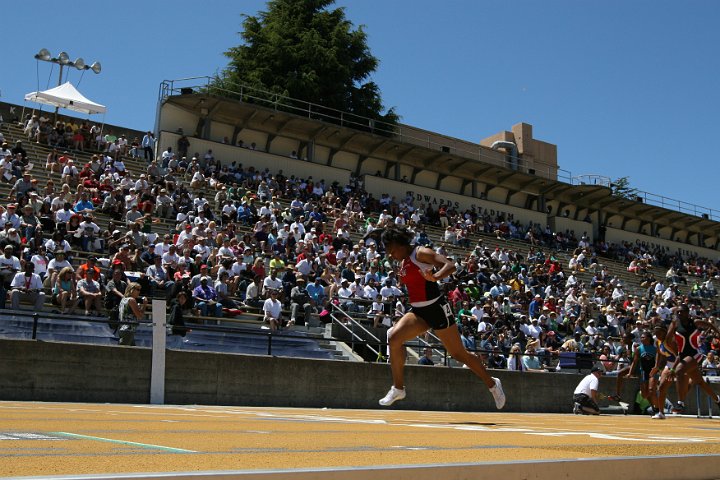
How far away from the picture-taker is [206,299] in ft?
61.7

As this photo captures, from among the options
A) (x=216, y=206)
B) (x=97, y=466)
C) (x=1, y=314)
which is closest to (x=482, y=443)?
(x=97, y=466)

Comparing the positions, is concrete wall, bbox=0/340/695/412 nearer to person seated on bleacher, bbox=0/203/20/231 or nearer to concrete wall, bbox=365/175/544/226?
person seated on bleacher, bbox=0/203/20/231

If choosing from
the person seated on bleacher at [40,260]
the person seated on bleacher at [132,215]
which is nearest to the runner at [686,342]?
the person seated on bleacher at [40,260]

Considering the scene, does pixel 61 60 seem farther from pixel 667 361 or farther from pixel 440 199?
pixel 667 361

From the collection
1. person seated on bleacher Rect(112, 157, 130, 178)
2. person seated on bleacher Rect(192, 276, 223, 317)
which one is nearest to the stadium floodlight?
person seated on bleacher Rect(112, 157, 130, 178)

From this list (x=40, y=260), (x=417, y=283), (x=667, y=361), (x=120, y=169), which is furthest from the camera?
(x=120, y=169)

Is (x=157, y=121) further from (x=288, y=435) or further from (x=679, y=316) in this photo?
(x=288, y=435)

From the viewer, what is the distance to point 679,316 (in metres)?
14.4

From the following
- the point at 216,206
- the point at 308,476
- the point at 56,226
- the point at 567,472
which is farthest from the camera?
the point at 216,206

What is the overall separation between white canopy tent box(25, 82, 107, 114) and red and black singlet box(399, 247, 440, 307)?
24000 millimetres

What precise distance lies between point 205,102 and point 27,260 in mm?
20100

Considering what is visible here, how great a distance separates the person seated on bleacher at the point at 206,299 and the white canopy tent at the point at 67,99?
1421 cm

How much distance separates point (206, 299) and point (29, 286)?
3.93 metres

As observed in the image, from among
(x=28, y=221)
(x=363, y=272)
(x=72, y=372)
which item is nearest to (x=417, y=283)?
(x=72, y=372)
